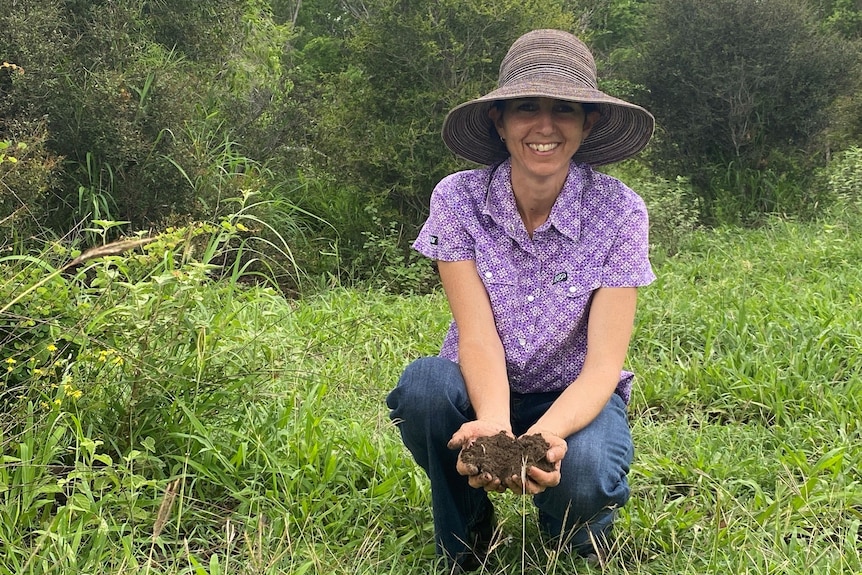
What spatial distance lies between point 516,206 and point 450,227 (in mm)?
197

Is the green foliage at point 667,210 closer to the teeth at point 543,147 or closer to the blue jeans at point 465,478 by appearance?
the teeth at point 543,147

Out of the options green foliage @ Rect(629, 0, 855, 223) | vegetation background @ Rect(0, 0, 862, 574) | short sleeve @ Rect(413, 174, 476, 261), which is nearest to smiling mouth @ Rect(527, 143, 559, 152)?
short sleeve @ Rect(413, 174, 476, 261)

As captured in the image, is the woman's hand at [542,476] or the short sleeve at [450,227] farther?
the short sleeve at [450,227]

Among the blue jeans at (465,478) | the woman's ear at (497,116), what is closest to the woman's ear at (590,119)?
the woman's ear at (497,116)

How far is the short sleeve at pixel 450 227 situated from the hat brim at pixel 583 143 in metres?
0.20

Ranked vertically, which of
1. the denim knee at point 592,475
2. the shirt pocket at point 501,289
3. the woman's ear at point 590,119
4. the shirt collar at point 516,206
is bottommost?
the denim knee at point 592,475

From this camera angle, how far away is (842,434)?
9.19 ft

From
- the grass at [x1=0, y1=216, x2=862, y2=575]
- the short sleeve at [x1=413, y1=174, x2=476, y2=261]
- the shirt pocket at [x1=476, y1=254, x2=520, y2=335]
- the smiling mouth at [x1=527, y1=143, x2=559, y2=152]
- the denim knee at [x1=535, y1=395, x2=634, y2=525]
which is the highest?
the smiling mouth at [x1=527, y1=143, x2=559, y2=152]

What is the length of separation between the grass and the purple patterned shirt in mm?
476

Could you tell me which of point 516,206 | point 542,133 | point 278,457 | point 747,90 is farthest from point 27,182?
point 747,90

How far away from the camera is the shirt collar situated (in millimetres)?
2246

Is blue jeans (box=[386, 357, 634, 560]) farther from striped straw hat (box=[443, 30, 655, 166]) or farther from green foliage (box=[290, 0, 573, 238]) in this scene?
green foliage (box=[290, 0, 573, 238])

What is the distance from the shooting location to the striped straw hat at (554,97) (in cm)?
218

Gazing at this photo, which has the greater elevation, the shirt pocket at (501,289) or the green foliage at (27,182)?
the shirt pocket at (501,289)
